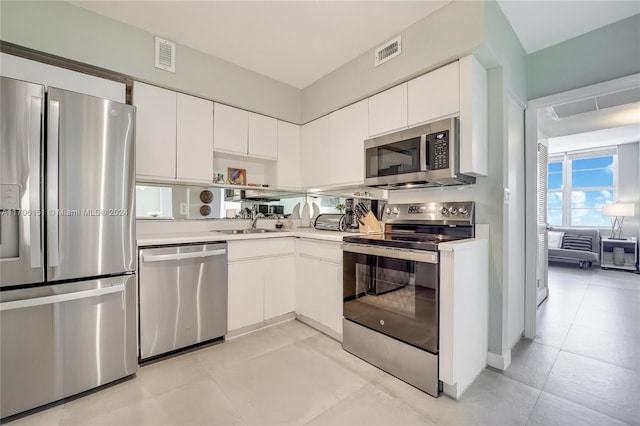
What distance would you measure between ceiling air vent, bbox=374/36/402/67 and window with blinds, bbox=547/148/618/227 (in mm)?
6798

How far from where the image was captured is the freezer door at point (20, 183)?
1451mm

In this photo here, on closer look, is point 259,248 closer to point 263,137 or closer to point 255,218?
point 255,218

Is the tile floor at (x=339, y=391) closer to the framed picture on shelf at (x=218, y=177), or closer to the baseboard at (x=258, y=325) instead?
the baseboard at (x=258, y=325)

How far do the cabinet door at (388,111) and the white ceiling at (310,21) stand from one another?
0.45 metres

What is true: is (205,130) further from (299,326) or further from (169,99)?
(299,326)

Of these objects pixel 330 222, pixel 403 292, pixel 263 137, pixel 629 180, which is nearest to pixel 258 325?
pixel 330 222

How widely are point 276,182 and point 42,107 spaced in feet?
6.47

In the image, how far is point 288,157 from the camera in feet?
10.7

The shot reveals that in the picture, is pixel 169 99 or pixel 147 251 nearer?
pixel 147 251

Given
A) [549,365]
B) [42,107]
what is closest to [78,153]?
[42,107]

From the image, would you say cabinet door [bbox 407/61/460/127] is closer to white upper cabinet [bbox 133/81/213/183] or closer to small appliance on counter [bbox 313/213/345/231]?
small appliance on counter [bbox 313/213/345/231]

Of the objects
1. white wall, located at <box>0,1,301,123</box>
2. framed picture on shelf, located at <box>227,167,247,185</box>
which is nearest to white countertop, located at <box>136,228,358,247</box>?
framed picture on shelf, located at <box>227,167,247,185</box>

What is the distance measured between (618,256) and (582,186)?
2042mm

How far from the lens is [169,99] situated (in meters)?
2.42
